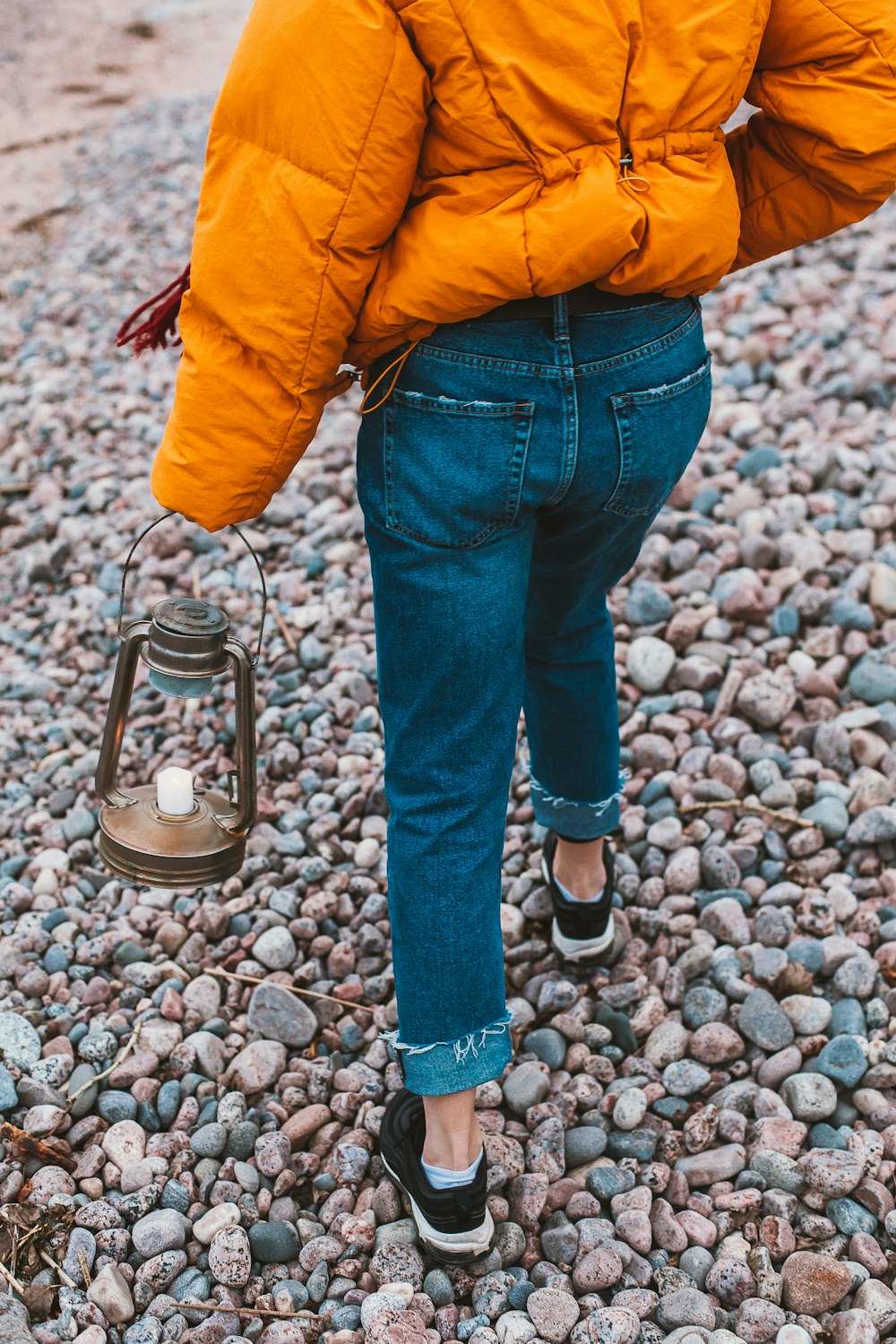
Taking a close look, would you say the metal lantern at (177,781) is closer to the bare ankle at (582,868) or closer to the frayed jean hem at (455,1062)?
the frayed jean hem at (455,1062)

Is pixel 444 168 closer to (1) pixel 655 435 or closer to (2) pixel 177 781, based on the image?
(1) pixel 655 435

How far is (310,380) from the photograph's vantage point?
1.32m

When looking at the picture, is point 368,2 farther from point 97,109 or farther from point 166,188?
point 97,109

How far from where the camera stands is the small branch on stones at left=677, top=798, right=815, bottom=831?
7.47ft

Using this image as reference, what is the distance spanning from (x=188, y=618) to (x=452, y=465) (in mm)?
432

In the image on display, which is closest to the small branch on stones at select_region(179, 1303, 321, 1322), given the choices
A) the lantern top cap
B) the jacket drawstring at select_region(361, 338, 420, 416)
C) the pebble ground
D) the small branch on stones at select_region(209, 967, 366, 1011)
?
the pebble ground

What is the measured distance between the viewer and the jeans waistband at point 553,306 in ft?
4.30

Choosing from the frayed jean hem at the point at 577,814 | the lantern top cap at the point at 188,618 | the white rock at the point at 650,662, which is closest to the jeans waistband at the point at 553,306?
A: the lantern top cap at the point at 188,618

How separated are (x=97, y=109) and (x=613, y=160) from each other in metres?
7.02

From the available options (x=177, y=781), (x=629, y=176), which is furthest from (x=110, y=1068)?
(x=629, y=176)

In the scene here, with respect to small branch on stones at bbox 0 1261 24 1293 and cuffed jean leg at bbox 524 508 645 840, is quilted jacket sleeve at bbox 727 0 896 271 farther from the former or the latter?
small branch on stones at bbox 0 1261 24 1293

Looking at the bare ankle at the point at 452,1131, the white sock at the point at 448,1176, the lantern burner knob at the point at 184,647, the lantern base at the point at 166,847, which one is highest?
the lantern burner knob at the point at 184,647

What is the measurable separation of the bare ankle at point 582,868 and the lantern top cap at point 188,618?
0.74m

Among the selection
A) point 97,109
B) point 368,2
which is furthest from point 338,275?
point 97,109
